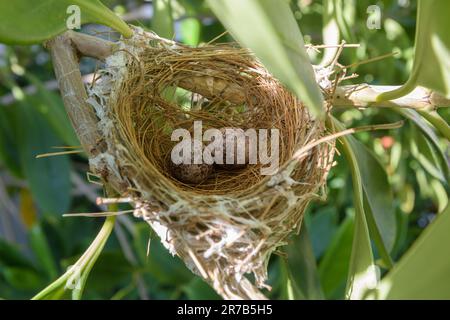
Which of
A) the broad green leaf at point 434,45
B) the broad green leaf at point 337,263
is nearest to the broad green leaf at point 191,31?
the broad green leaf at point 337,263

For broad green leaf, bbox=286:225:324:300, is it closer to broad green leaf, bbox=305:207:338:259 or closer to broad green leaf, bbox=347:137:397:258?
broad green leaf, bbox=347:137:397:258

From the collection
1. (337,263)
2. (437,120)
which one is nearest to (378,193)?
(437,120)

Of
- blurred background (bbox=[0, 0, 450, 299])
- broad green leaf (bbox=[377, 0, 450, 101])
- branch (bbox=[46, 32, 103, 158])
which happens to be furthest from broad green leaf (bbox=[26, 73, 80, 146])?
broad green leaf (bbox=[377, 0, 450, 101])

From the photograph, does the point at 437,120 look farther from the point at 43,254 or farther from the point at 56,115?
the point at 43,254
